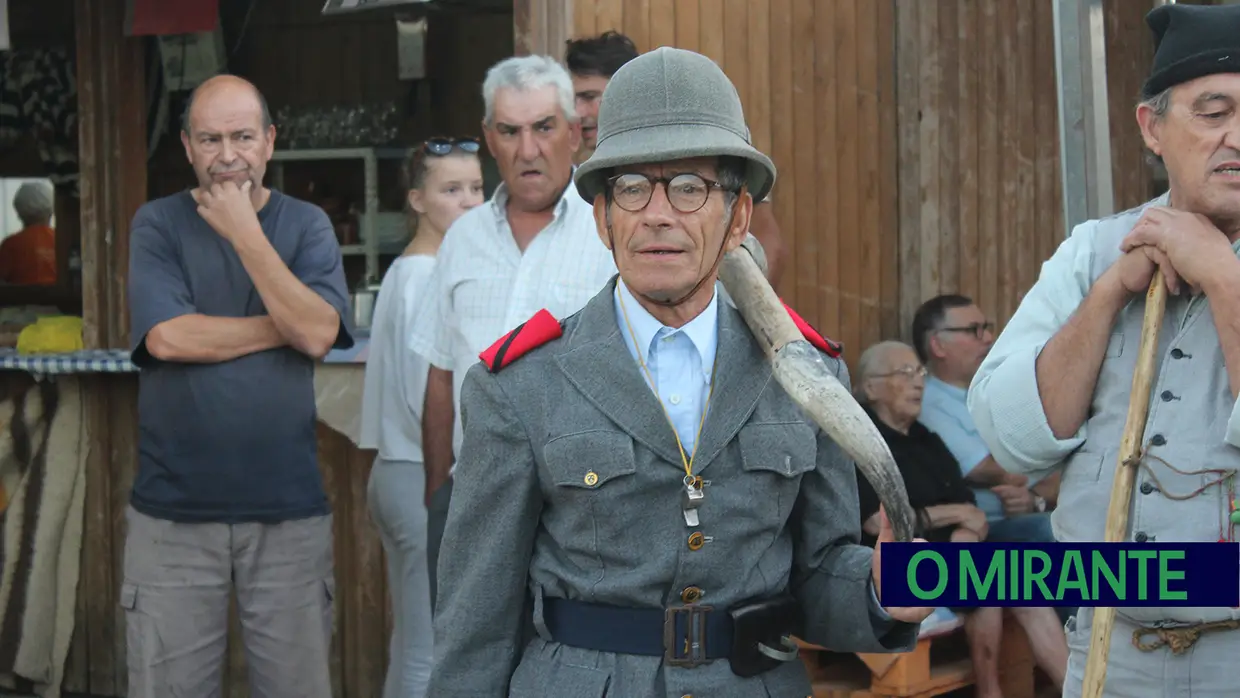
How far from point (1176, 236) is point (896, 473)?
2.16ft

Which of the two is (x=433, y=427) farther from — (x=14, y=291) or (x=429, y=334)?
(x=14, y=291)

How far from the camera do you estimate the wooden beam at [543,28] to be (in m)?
5.41

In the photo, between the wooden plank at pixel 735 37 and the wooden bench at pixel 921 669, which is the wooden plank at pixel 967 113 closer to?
the wooden plank at pixel 735 37

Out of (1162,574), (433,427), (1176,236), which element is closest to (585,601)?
(1162,574)

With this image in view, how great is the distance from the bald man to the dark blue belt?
6.74 feet

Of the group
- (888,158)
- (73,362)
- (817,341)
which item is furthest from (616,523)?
(73,362)

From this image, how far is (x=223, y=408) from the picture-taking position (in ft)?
14.1

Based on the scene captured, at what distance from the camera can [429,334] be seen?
4445 mm

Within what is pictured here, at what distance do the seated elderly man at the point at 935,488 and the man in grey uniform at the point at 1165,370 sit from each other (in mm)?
2593

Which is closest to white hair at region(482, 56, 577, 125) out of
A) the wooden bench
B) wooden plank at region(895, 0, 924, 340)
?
the wooden bench

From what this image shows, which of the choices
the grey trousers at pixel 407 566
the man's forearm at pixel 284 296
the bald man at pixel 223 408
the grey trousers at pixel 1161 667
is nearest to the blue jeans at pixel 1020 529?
the grey trousers at pixel 407 566

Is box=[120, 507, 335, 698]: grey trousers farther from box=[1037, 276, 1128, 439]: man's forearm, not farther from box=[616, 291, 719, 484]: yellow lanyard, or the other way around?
box=[1037, 276, 1128, 439]: man's forearm

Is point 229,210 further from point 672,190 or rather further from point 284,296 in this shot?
point 672,190

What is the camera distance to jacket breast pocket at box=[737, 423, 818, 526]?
8.30ft
